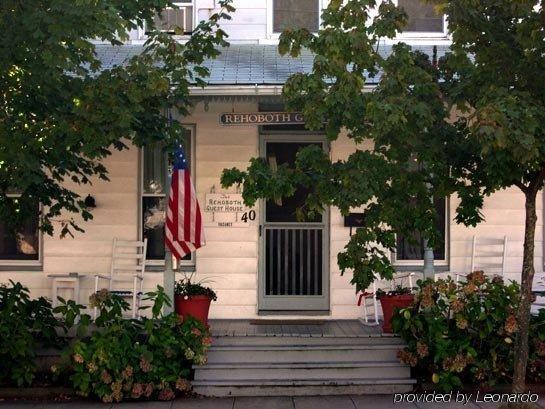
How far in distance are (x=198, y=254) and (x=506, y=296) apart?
4.02 metres

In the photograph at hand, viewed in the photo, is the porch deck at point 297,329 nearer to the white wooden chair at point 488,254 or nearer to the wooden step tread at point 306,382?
the wooden step tread at point 306,382

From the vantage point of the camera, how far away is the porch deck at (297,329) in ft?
27.5

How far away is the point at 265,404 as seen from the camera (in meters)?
7.51

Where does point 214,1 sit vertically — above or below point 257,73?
above

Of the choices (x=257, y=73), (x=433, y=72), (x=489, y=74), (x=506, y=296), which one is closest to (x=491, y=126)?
(x=489, y=74)

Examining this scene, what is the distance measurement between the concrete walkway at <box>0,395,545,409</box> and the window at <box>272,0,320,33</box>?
5287 millimetres

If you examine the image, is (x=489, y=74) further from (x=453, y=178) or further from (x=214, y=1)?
(x=214, y=1)

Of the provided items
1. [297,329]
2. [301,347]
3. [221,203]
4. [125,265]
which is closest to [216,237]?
[221,203]

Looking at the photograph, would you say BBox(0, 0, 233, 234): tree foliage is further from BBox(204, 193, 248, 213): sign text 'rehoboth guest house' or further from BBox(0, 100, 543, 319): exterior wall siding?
BBox(204, 193, 248, 213): sign text 'rehoboth guest house'

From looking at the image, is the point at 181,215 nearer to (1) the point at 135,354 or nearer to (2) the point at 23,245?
(1) the point at 135,354

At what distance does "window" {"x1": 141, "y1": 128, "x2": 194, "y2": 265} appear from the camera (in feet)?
32.6

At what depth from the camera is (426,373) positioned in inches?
315

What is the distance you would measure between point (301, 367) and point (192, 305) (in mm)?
1439

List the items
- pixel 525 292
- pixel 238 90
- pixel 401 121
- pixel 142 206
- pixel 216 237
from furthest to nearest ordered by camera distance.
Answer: pixel 142 206
pixel 216 237
pixel 238 90
pixel 525 292
pixel 401 121
